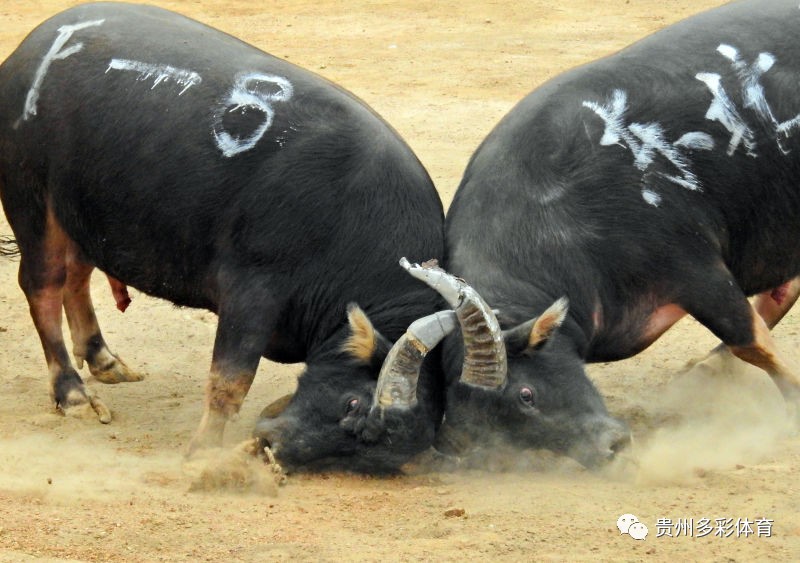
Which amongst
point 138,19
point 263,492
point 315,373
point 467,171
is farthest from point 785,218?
point 138,19

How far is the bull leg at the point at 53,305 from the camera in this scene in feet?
24.4

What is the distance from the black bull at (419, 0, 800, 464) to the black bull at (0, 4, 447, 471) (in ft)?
1.08

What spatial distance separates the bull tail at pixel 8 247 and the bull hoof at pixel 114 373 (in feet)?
7.16

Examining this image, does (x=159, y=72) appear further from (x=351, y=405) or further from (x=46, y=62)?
(x=351, y=405)

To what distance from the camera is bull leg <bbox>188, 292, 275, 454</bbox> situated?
6.52 meters

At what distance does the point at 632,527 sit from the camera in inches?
214

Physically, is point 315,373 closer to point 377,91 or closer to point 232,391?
point 232,391

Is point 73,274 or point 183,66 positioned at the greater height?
point 183,66

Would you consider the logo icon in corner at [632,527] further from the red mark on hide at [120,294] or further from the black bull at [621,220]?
the red mark on hide at [120,294]

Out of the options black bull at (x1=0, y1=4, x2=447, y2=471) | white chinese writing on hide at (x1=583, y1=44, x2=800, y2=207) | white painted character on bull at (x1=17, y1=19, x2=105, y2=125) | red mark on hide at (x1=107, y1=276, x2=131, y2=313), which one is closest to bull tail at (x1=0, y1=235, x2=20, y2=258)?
red mark on hide at (x1=107, y1=276, x2=131, y2=313)

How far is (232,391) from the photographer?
6.56m

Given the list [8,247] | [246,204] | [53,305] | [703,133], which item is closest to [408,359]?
[246,204]

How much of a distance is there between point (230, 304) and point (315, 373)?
1.76 ft

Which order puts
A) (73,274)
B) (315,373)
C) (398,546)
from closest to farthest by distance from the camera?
(398,546)
(315,373)
(73,274)
